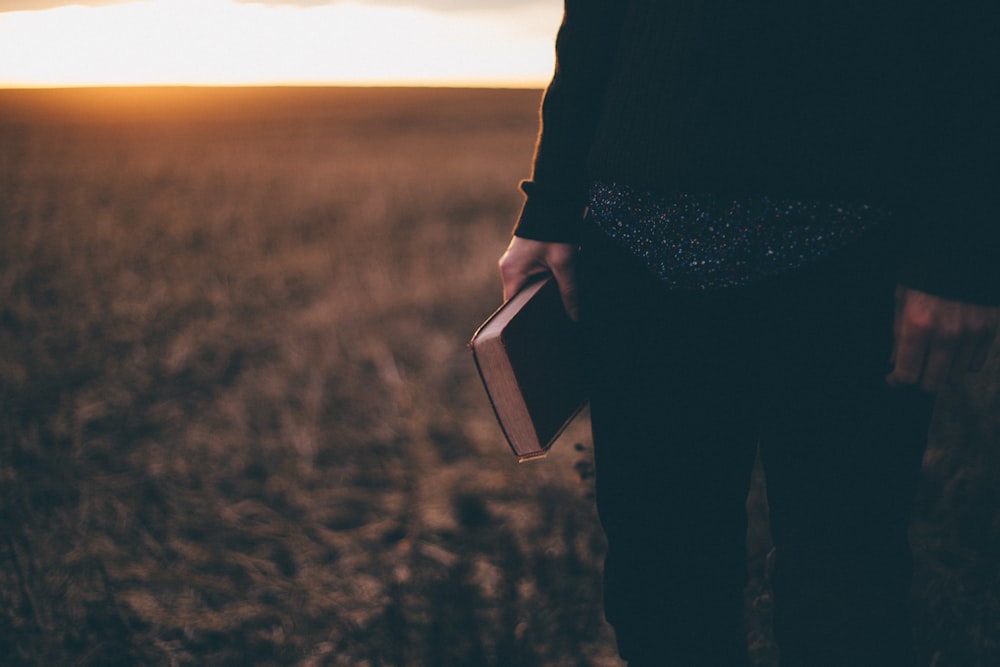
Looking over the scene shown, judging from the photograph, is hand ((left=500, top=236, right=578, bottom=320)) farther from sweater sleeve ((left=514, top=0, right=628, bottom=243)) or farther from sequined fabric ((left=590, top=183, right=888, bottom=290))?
sequined fabric ((left=590, top=183, right=888, bottom=290))

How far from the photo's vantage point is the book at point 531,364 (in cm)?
86

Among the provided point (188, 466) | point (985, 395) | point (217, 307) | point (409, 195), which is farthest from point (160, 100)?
point (985, 395)

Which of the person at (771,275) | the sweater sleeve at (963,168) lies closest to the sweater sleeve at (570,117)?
the person at (771,275)

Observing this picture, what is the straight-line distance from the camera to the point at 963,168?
0.61 m

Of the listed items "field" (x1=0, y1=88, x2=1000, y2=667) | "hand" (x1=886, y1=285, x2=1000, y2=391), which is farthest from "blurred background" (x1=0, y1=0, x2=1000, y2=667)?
"hand" (x1=886, y1=285, x2=1000, y2=391)

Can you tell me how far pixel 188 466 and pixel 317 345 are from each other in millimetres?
1074

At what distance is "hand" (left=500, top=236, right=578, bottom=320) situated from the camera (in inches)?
36.7

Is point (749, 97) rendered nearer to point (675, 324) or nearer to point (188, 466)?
point (675, 324)

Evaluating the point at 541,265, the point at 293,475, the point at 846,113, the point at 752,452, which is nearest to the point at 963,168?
the point at 846,113

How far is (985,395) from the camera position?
167cm

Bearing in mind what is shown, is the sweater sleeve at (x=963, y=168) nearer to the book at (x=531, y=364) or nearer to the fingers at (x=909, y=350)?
the fingers at (x=909, y=350)

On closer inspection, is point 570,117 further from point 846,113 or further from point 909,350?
point 909,350

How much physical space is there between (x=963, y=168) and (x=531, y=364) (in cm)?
54

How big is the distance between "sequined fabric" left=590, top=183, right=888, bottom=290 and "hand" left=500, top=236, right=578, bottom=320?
13 cm
